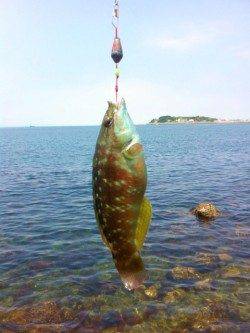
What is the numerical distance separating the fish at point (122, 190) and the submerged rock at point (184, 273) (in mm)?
12176

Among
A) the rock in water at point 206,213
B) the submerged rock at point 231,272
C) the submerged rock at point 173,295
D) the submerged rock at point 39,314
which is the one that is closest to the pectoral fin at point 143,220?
the submerged rock at point 39,314

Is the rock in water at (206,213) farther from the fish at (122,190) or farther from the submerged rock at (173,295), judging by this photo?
the fish at (122,190)

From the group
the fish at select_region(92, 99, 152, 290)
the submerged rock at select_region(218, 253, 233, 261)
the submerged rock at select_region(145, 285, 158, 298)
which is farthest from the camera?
the submerged rock at select_region(218, 253, 233, 261)

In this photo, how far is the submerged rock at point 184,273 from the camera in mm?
16562

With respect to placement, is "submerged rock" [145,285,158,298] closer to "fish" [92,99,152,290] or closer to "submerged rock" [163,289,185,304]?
"submerged rock" [163,289,185,304]

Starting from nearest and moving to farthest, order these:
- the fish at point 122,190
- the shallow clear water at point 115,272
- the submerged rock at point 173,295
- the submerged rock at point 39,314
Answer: the fish at point 122,190, the shallow clear water at point 115,272, the submerged rock at point 39,314, the submerged rock at point 173,295

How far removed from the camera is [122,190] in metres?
4.56

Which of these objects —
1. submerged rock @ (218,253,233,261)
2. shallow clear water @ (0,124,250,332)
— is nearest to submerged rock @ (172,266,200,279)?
shallow clear water @ (0,124,250,332)

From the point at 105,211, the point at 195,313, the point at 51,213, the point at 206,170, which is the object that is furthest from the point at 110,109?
the point at 206,170

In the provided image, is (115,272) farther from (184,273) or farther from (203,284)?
(203,284)

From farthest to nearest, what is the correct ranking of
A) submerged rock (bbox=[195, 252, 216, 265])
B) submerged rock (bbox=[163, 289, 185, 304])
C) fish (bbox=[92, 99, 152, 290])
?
submerged rock (bbox=[195, 252, 216, 265])
submerged rock (bbox=[163, 289, 185, 304])
fish (bbox=[92, 99, 152, 290])

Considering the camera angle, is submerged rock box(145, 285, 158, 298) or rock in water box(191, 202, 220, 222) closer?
submerged rock box(145, 285, 158, 298)

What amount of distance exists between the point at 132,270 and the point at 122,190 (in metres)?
1.25

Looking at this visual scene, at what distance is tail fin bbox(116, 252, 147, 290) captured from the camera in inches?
199
